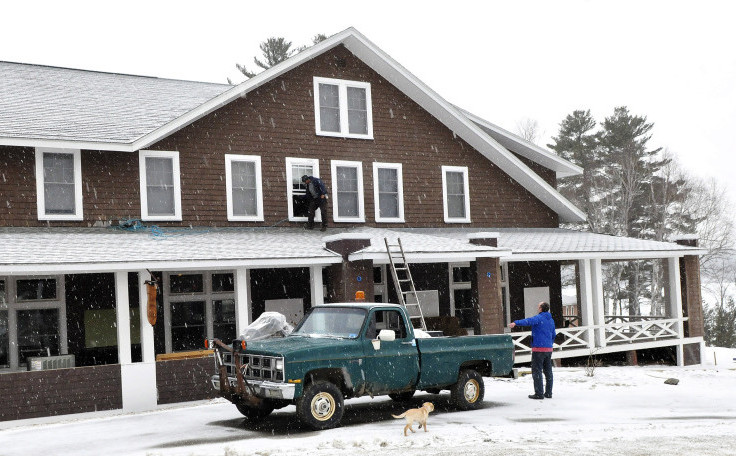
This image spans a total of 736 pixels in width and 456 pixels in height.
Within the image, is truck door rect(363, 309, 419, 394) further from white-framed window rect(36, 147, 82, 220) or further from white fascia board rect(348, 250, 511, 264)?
white-framed window rect(36, 147, 82, 220)

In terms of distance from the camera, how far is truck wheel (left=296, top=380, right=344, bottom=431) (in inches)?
474

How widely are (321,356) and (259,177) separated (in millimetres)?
10434

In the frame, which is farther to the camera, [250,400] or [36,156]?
[36,156]

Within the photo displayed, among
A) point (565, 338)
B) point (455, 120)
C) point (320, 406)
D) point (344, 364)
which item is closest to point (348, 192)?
point (455, 120)

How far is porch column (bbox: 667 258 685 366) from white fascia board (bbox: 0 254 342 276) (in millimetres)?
11807

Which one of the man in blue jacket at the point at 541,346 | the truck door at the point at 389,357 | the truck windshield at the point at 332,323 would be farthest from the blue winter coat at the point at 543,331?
the truck windshield at the point at 332,323

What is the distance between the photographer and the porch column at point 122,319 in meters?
16.6

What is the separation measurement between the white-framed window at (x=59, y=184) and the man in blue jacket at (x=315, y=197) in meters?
5.60

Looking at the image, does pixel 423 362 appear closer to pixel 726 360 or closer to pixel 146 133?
pixel 146 133

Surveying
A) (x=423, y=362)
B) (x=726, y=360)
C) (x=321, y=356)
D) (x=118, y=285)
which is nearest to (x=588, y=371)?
(x=423, y=362)

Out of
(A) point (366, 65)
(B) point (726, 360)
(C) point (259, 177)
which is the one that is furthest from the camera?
(B) point (726, 360)

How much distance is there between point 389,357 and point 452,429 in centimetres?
167

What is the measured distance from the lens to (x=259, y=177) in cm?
2202

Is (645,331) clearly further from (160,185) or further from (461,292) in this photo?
(160,185)
